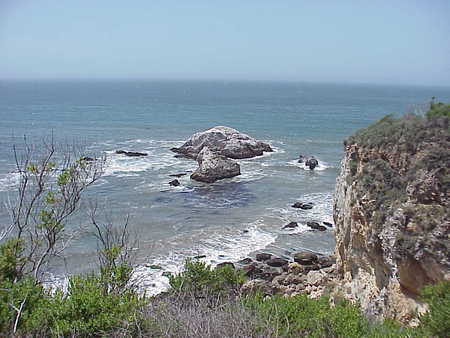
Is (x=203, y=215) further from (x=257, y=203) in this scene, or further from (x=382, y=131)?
(x=382, y=131)

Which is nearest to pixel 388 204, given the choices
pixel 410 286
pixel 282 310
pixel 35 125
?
pixel 410 286

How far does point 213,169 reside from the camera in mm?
41375

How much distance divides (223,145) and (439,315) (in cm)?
4260

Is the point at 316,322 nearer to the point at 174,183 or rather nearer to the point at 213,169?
the point at 174,183

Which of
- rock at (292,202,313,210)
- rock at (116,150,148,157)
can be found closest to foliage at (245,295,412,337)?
rock at (292,202,313,210)

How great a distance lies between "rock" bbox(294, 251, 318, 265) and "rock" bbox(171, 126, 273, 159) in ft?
88.9

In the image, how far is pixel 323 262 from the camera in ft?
79.4

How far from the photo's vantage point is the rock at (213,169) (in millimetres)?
40906

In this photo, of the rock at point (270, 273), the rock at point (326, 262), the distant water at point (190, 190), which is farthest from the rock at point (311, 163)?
the rock at point (270, 273)

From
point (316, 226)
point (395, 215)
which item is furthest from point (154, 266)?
point (395, 215)

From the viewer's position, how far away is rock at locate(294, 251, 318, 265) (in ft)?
79.8

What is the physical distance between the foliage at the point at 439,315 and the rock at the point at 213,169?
30.4m

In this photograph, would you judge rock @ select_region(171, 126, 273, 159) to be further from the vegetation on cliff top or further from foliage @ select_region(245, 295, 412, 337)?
foliage @ select_region(245, 295, 412, 337)

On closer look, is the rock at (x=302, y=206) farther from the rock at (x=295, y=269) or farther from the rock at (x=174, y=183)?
the rock at (x=174, y=183)
